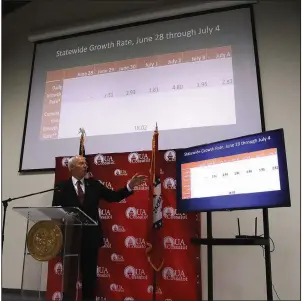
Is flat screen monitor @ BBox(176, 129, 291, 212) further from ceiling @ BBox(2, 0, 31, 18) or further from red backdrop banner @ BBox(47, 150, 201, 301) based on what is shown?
ceiling @ BBox(2, 0, 31, 18)

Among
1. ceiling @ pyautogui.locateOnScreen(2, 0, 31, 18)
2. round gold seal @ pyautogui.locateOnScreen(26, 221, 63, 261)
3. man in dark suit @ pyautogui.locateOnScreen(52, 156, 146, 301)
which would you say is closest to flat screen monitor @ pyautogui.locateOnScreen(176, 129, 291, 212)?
man in dark suit @ pyautogui.locateOnScreen(52, 156, 146, 301)

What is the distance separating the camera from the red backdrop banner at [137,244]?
3.05m

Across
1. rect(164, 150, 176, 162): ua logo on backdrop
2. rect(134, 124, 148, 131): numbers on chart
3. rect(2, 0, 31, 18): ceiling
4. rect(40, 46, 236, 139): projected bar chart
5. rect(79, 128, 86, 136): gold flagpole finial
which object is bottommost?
rect(164, 150, 176, 162): ua logo on backdrop

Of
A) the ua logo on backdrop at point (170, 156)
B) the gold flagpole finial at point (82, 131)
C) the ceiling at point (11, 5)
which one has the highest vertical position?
the ceiling at point (11, 5)

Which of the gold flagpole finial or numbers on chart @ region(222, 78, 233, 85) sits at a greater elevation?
numbers on chart @ region(222, 78, 233, 85)

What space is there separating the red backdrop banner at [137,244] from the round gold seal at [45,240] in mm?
625

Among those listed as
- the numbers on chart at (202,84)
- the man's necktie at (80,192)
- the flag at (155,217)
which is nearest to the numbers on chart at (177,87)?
the numbers on chart at (202,84)

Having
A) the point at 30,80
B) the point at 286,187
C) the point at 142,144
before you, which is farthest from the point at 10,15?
the point at 286,187

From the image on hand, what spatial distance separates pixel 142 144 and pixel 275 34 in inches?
73.2

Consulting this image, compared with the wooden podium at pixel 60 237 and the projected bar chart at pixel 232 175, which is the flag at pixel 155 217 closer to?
the projected bar chart at pixel 232 175

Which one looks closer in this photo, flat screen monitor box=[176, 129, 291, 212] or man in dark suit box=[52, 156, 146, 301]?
flat screen monitor box=[176, 129, 291, 212]

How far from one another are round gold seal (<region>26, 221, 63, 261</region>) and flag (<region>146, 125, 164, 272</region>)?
2.83 feet

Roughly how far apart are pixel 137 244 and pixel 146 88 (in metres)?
1.70

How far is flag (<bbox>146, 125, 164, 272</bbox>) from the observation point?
3.01 metres
